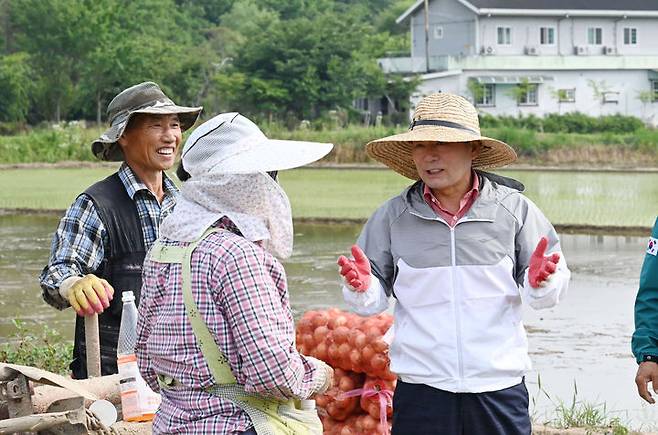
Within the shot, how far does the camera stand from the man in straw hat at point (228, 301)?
2.83 metres

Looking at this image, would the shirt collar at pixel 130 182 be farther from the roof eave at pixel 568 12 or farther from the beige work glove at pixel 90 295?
the roof eave at pixel 568 12

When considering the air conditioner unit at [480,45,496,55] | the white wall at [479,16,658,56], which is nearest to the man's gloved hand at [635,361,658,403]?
the air conditioner unit at [480,45,496,55]

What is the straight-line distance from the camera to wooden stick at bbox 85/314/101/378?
4.11 meters

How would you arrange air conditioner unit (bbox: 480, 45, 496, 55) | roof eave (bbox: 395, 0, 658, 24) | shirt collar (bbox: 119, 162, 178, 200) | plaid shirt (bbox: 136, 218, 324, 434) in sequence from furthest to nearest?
1. air conditioner unit (bbox: 480, 45, 496, 55)
2. roof eave (bbox: 395, 0, 658, 24)
3. shirt collar (bbox: 119, 162, 178, 200)
4. plaid shirt (bbox: 136, 218, 324, 434)

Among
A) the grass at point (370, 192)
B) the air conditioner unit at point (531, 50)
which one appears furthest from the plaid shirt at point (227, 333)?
the air conditioner unit at point (531, 50)

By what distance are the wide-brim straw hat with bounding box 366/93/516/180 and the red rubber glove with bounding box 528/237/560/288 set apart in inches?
15.4

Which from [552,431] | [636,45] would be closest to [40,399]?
[552,431]

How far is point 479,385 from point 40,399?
1.32 m

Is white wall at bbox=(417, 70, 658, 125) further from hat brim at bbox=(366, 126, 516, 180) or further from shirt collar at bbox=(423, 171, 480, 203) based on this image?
shirt collar at bbox=(423, 171, 480, 203)

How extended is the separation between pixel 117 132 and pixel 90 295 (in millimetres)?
715

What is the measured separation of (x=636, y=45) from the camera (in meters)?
51.1

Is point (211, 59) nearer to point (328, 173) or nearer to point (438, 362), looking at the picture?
point (328, 173)

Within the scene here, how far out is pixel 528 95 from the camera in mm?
47062

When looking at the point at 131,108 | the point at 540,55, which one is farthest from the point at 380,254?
the point at 540,55
